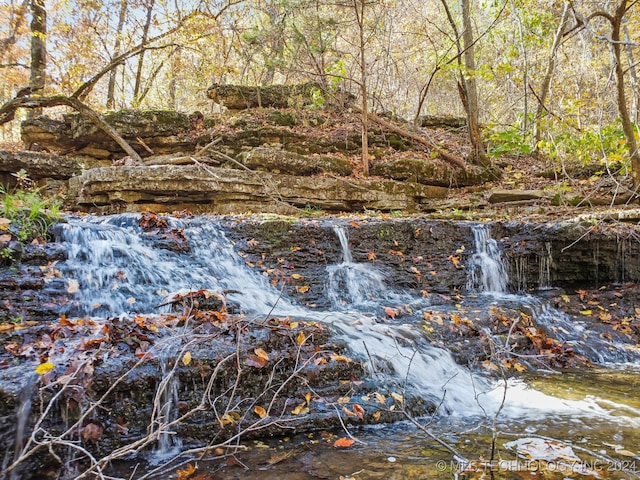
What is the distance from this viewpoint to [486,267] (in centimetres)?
708

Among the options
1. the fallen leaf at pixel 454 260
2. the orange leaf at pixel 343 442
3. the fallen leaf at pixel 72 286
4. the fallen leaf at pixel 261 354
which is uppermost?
the fallen leaf at pixel 454 260

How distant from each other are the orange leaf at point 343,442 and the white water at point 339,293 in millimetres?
690

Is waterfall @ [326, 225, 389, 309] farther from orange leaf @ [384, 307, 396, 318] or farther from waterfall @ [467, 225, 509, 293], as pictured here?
waterfall @ [467, 225, 509, 293]

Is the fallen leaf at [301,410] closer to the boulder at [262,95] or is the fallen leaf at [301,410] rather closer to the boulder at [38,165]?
the boulder at [38,165]

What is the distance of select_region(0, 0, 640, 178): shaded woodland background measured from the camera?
31.0ft

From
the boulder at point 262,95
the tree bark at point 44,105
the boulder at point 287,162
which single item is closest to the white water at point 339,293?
the boulder at point 287,162

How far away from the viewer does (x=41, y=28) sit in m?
12.4

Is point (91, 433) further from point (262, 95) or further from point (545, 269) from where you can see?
point (262, 95)

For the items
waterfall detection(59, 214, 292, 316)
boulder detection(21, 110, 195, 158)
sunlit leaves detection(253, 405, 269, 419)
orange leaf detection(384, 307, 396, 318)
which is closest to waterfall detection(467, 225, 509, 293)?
orange leaf detection(384, 307, 396, 318)

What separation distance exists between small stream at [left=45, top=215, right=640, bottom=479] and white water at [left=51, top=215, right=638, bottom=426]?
16 mm

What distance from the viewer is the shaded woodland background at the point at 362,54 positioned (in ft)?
31.0

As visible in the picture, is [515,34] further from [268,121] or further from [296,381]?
[296,381]

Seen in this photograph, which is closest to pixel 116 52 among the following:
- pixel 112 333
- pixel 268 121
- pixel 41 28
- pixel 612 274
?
pixel 41 28

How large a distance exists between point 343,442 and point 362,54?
33.2ft
